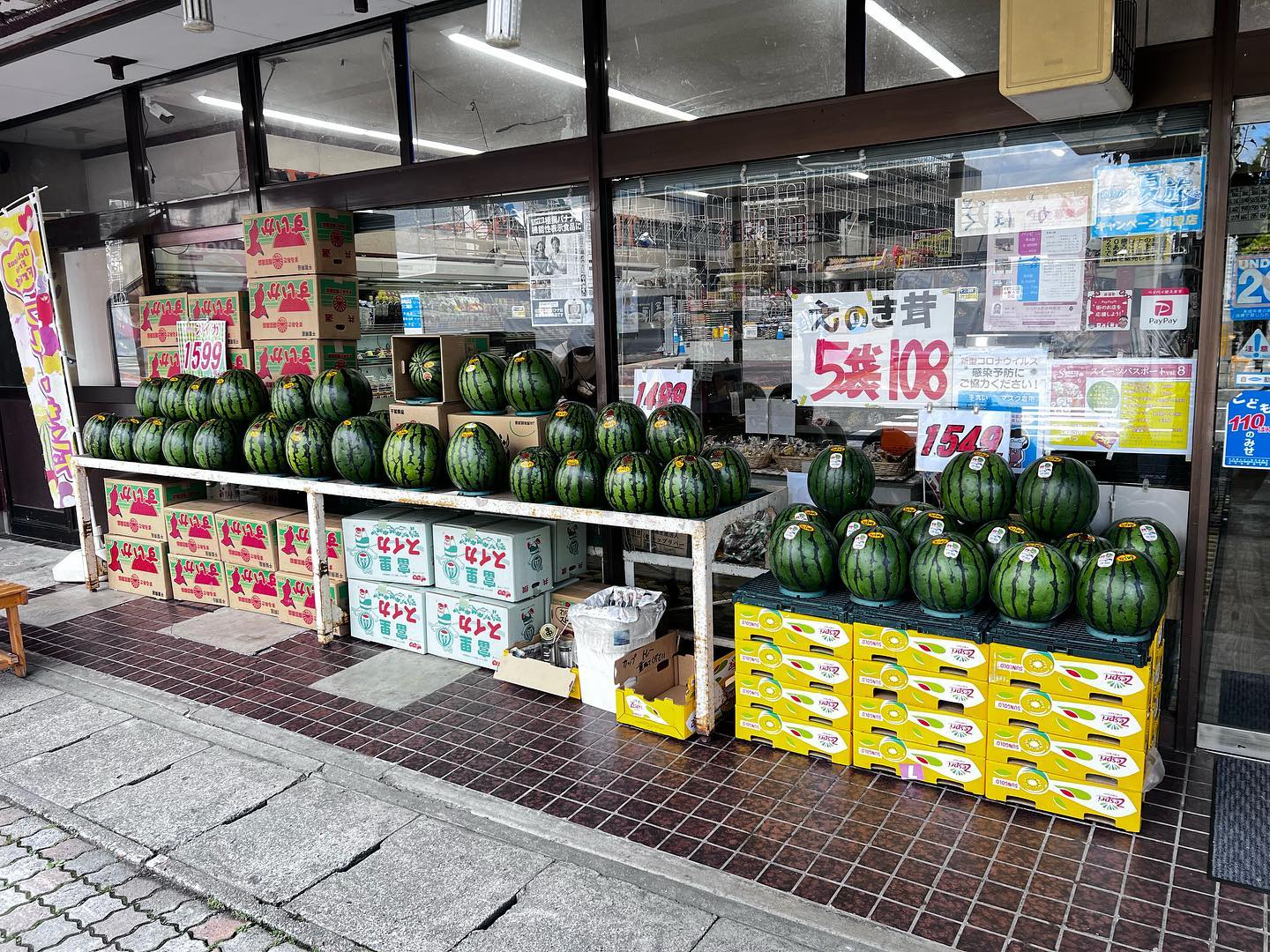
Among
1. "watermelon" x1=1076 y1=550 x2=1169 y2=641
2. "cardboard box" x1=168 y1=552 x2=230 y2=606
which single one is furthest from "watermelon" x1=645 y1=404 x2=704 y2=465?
"cardboard box" x1=168 y1=552 x2=230 y2=606

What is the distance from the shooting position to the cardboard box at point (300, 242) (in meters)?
6.82

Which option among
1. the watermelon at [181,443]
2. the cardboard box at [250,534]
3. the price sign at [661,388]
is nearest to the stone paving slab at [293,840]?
the cardboard box at [250,534]

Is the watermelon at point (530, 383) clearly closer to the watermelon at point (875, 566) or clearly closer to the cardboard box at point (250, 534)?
the cardboard box at point (250, 534)

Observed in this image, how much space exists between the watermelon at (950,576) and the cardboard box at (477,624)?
97.2 inches

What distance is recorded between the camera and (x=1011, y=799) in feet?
12.6

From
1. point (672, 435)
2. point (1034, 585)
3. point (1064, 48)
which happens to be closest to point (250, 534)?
point (672, 435)

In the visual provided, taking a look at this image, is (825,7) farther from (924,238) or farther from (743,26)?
(924,238)

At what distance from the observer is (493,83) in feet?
20.6

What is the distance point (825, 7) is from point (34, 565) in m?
8.59

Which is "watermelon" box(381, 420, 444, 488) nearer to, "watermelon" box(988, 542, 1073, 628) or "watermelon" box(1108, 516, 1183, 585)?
"watermelon" box(988, 542, 1073, 628)

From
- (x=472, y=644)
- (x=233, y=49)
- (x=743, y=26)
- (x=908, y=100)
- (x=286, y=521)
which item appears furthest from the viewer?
(x=233, y=49)

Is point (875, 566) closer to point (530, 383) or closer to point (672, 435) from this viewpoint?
point (672, 435)

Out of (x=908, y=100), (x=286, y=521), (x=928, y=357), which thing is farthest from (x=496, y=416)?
(x=908, y=100)

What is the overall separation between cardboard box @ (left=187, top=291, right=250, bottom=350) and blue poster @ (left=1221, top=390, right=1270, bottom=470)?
6.88 metres
